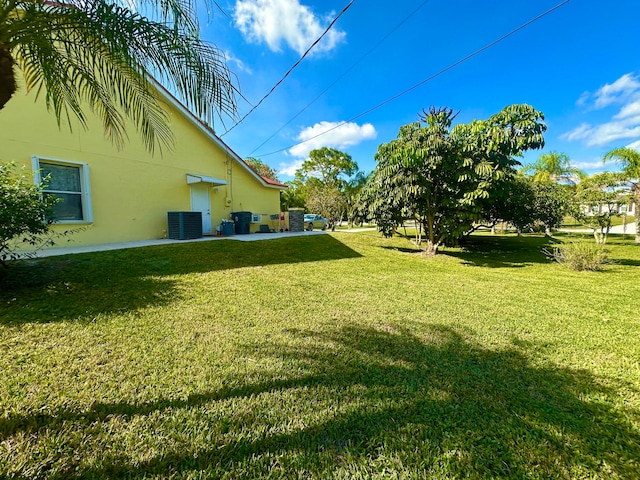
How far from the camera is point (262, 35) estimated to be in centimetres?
745

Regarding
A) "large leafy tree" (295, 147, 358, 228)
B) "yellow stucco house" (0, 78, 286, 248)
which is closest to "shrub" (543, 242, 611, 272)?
"yellow stucco house" (0, 78, 286, 248)

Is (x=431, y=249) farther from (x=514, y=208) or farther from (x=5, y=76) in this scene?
(x=5, y=76)

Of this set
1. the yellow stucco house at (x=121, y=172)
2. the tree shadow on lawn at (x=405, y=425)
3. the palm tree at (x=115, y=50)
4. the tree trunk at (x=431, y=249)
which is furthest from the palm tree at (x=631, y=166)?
the yellow stucco house at (x=121, y=172)

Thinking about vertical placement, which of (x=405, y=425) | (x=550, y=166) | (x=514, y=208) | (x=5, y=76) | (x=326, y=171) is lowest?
(x=405, y=425)

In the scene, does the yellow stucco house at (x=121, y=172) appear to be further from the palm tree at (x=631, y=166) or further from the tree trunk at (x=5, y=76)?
the palm tree at (x=631, y=166)

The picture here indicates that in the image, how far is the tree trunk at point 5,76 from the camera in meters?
1.78

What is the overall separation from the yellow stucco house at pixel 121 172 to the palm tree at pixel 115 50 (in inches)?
106

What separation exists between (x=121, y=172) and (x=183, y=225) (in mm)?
2676

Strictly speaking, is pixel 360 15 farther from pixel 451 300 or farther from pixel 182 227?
pixel 182 227

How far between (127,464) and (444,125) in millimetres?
9712

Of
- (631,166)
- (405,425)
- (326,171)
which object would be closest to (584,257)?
(405,425)

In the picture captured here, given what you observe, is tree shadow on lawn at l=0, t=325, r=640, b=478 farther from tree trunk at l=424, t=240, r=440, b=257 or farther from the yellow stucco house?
tree trunk at l=424, t=240, r=440, b=257

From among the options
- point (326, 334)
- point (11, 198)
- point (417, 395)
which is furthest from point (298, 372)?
point (11, 198)

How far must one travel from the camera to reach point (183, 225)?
946cm
